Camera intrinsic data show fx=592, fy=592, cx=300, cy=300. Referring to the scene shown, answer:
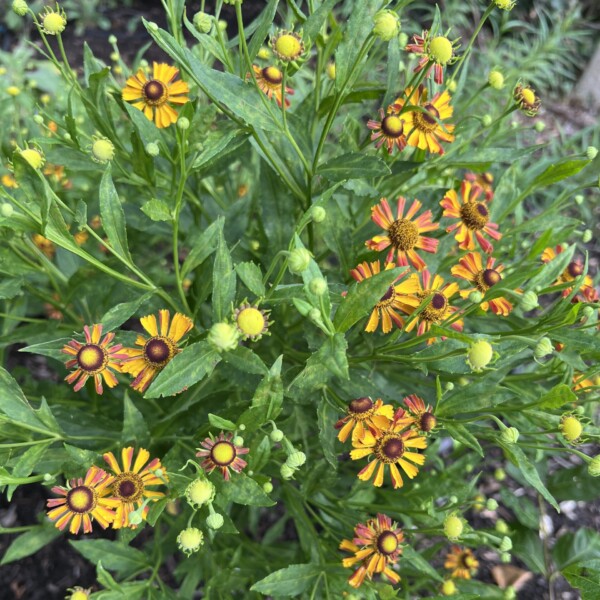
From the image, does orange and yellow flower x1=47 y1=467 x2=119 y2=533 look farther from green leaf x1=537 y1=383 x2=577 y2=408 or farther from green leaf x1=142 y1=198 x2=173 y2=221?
green leaf x1=537 y1=383 x2=577 y2=408

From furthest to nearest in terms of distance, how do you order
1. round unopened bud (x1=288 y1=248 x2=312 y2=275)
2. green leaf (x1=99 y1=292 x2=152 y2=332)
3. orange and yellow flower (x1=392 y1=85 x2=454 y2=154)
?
1. orange and yellow flower (x1=392 y1=85 x2=454 y2=154)
2. green leaf (x1=99 y1=292 x2=152 y2=332)
3. round unopened bud (x1=288 y1=248 x2=312 y2=275)

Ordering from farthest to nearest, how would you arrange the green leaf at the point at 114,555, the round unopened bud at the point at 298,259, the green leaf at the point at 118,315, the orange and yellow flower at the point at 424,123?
the green leaf at the point at 114,555, the orange and yellow flower at the point at 424,123, the green leaf at the point at 118,315, the round unopened bud at the point at 298,259

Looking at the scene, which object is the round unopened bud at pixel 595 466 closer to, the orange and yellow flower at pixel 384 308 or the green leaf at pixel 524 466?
the green leaf at pixel 524 466

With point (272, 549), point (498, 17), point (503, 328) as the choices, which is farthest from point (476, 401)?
point (498, 17)

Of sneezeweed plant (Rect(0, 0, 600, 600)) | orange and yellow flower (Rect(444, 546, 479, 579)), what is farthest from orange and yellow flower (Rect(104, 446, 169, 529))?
orange and yellow flower (Rect(444, 546, 479, 579))

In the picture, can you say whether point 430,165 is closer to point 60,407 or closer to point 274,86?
point 274,86

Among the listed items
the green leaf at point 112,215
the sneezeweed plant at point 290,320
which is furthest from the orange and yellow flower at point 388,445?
the green leaf at point 112,215
